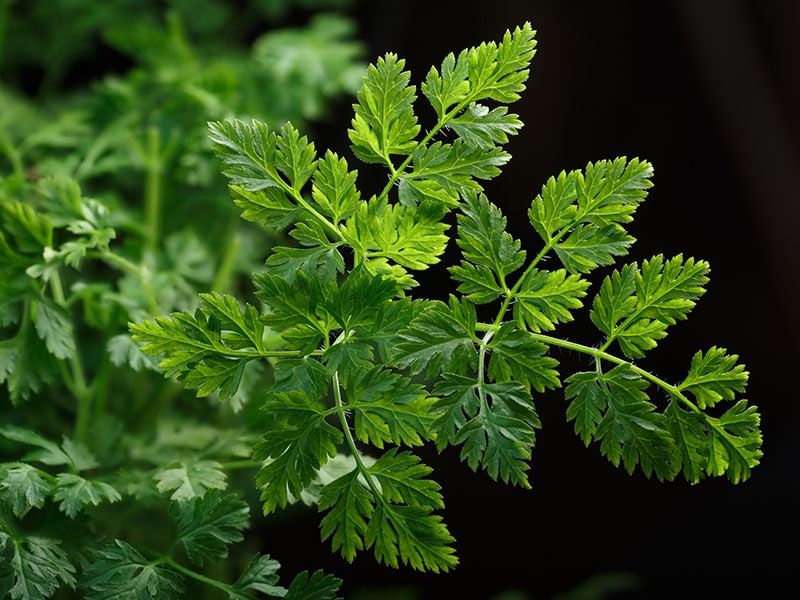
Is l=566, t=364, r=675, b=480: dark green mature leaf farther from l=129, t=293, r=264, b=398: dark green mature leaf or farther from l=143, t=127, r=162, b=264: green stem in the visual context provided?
l=143, t=127, r=162, b=264: green stem

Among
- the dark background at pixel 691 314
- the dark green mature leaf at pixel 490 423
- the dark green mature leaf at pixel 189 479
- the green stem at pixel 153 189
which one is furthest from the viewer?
the dark background at pixel 691 314

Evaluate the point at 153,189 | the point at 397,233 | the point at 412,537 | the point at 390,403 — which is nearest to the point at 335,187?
the point at 397,233

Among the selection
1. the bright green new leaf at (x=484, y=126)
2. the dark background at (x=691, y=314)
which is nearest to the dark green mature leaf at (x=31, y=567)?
the bright green new leaf at (x=484, y=126)

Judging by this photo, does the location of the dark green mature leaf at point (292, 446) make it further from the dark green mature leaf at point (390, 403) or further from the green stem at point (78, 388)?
the green stem at point (78, 388)

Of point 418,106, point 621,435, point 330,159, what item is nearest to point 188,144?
point 418,106

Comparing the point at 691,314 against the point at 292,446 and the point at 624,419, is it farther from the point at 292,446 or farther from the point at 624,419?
the point at 292,446

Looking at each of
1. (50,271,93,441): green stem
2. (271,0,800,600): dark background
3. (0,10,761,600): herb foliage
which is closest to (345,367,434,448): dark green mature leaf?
(0,10,761,600): herb foliage
